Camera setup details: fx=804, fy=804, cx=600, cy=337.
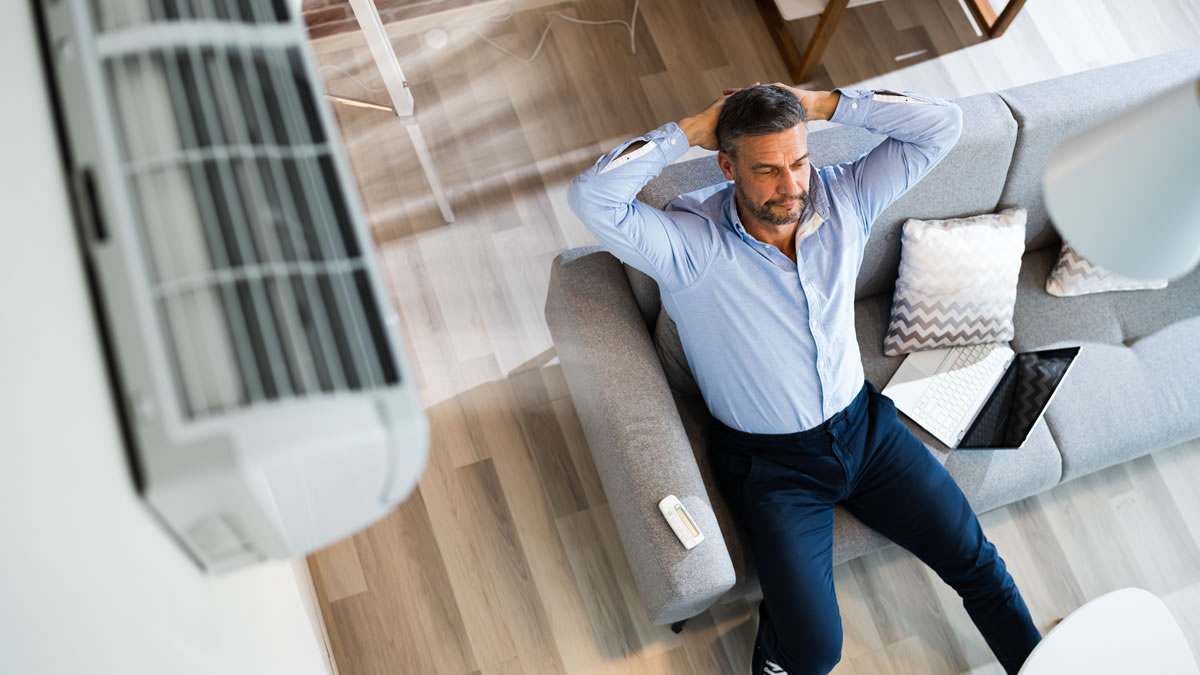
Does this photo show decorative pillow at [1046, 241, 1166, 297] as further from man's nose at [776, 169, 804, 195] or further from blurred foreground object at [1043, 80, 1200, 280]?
blurred foreground object at [1043, 80, 1200, 280]

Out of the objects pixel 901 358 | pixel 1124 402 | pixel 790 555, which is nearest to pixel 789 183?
pixel 901 358

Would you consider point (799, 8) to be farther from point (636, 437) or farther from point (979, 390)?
point (636, 437)

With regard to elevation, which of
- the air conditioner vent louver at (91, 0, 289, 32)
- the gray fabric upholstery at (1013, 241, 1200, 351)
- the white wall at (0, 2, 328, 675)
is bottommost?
the gray fabric upholstery at (1013, 241, 1200, 351)

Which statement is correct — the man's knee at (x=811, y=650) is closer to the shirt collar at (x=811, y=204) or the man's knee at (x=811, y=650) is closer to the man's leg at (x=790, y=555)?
the man's leg at (x=790, y=555)

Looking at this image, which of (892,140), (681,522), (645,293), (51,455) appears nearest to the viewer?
(51,455)

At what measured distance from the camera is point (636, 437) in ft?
5.47

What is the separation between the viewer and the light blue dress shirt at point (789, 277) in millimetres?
1760

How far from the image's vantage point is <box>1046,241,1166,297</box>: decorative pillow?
83.2 inches

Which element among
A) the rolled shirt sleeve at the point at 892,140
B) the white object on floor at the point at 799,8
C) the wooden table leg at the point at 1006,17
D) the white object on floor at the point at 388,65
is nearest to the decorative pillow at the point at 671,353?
the rolled shirt sleeve at the point at 892,140

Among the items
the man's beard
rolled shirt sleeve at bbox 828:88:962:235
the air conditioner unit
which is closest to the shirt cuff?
rolled shirt sleeve at bbox 828:88:962:235

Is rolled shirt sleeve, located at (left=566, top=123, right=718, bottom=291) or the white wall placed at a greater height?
the white wall

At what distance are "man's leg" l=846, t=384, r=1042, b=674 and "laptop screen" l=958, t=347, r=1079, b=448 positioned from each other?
0.18 metres

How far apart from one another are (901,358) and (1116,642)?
2.53 feet

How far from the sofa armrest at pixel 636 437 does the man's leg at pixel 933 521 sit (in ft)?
1.36
